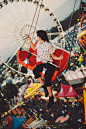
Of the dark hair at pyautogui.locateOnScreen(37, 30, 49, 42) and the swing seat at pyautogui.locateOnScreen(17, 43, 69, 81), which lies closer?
the dark hair at pyautogui.locateOnScreen(37, 30, 49, 42)

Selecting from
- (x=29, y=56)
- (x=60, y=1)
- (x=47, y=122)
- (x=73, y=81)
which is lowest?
(x=47, y=122)

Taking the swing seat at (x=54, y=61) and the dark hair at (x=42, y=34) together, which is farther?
the swing seat at (x=54, y=61)

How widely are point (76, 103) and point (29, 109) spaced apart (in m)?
2.72

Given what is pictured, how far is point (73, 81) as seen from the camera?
5.23 m

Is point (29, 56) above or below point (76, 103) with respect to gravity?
above

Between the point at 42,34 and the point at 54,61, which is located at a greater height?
the point at 42,34

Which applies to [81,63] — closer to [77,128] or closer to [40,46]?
[77,128]

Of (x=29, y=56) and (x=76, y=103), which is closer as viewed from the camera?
(x=29, y=56)

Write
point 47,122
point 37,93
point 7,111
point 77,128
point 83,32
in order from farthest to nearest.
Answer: point 37,93
point 7,111
point 47,122
point 83,32
point 77,128

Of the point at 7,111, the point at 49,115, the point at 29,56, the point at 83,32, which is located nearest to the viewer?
the point at 29,56

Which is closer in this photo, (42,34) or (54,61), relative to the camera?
(42,34)

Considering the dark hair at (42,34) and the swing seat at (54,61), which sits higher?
the dark hair at (42,34)

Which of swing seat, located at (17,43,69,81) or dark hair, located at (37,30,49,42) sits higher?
dark hair, located at (37,30,49,42)

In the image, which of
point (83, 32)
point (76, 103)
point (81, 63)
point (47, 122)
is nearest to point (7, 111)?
point (47, 122)
